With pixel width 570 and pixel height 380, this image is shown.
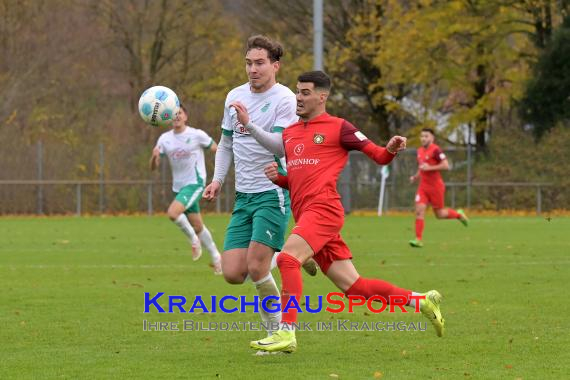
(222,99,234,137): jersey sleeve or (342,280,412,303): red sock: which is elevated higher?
(222,99,234,137): jersey sleeve

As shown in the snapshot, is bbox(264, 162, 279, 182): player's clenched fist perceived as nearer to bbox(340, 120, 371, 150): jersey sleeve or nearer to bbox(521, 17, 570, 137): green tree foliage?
bbox(340, 120, 371, 150): jersey sleeve

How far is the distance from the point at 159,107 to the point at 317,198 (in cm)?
241

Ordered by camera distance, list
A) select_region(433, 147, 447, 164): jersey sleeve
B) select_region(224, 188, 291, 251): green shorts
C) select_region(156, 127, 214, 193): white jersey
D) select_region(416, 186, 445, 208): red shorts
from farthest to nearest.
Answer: select_region(416, 186, 445, 208): red shorts < select_region(433, 147, 447, 164): jersey sleeve < select_region(156, 127, 214, 193): white jersey < select_region(224, 188, 291, 251): green shorts

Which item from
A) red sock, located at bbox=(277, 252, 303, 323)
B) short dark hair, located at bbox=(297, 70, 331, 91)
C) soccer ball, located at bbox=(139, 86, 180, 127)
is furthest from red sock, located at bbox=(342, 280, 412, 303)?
soccer ball, located at bbox=(139, 86, 180, 127)

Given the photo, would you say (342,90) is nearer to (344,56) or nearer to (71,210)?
(344,56)

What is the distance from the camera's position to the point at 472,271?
14203 mm

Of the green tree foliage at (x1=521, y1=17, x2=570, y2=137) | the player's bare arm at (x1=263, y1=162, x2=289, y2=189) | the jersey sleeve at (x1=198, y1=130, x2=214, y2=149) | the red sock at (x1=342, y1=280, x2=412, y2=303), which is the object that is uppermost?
the green tree foliage at (x1=521, y1=17, x2=570, y2=137)

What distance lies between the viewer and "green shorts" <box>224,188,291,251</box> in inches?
321

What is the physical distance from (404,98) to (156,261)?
25.7 meters

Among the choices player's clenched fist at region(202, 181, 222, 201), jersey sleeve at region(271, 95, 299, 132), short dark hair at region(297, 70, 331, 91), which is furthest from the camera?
player's clenched fist at region(202, 181, 222, 201)

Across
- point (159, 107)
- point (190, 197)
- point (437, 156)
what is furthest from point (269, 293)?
point (437, 156)

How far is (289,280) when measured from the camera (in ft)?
24.7

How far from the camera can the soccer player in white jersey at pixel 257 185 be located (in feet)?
26.8

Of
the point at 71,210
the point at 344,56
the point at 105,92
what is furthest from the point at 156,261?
the point at 105,92
